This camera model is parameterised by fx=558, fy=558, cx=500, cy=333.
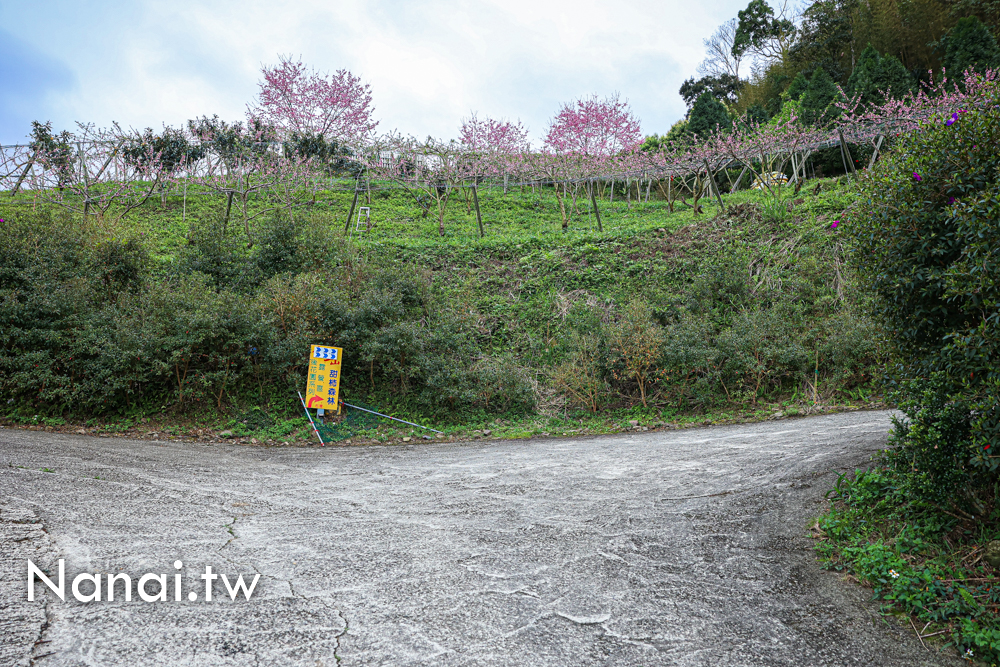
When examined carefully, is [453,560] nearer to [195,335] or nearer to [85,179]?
[195,335]

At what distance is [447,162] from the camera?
16562mm

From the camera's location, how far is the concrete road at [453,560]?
8.27 feet

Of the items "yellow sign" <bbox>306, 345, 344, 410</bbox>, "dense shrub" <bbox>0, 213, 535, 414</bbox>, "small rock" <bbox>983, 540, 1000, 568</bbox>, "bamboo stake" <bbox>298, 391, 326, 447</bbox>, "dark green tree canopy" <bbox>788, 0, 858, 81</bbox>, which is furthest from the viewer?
"dark green tree canopy" <bbox>788, 0, 858, 81</bbox>

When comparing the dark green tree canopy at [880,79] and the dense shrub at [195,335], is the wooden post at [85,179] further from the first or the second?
the dark green tree canopy at [880,79]

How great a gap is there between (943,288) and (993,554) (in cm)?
149

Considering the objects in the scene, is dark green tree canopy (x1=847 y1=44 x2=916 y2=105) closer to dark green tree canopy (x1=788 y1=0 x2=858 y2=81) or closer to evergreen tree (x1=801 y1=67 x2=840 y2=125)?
evergreen tree (x1=801 y1=67 x2=840 y2=125)

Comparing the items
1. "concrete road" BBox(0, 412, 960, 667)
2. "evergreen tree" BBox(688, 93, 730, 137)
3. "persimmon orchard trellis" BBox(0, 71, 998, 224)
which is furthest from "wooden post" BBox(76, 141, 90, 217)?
"evergreen tree" BBox(688, 93, 730, 137)

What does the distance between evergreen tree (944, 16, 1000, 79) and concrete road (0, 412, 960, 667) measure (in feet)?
62.1

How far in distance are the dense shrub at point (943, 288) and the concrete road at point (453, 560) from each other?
3.17 feet

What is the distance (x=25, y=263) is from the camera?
8.80 metres

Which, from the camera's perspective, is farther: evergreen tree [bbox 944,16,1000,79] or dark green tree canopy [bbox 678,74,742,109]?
dark green tree canopy [bbox 678,74,742,109]

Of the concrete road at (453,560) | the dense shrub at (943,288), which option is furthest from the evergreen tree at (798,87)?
the dense shrub at (943,288)

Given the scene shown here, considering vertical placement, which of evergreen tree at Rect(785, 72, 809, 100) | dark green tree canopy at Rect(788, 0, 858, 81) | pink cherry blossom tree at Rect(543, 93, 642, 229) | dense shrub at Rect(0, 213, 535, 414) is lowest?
dense shrub at Rect(0, 213, 535, 414)

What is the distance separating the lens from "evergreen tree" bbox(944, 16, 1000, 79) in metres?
17.9
